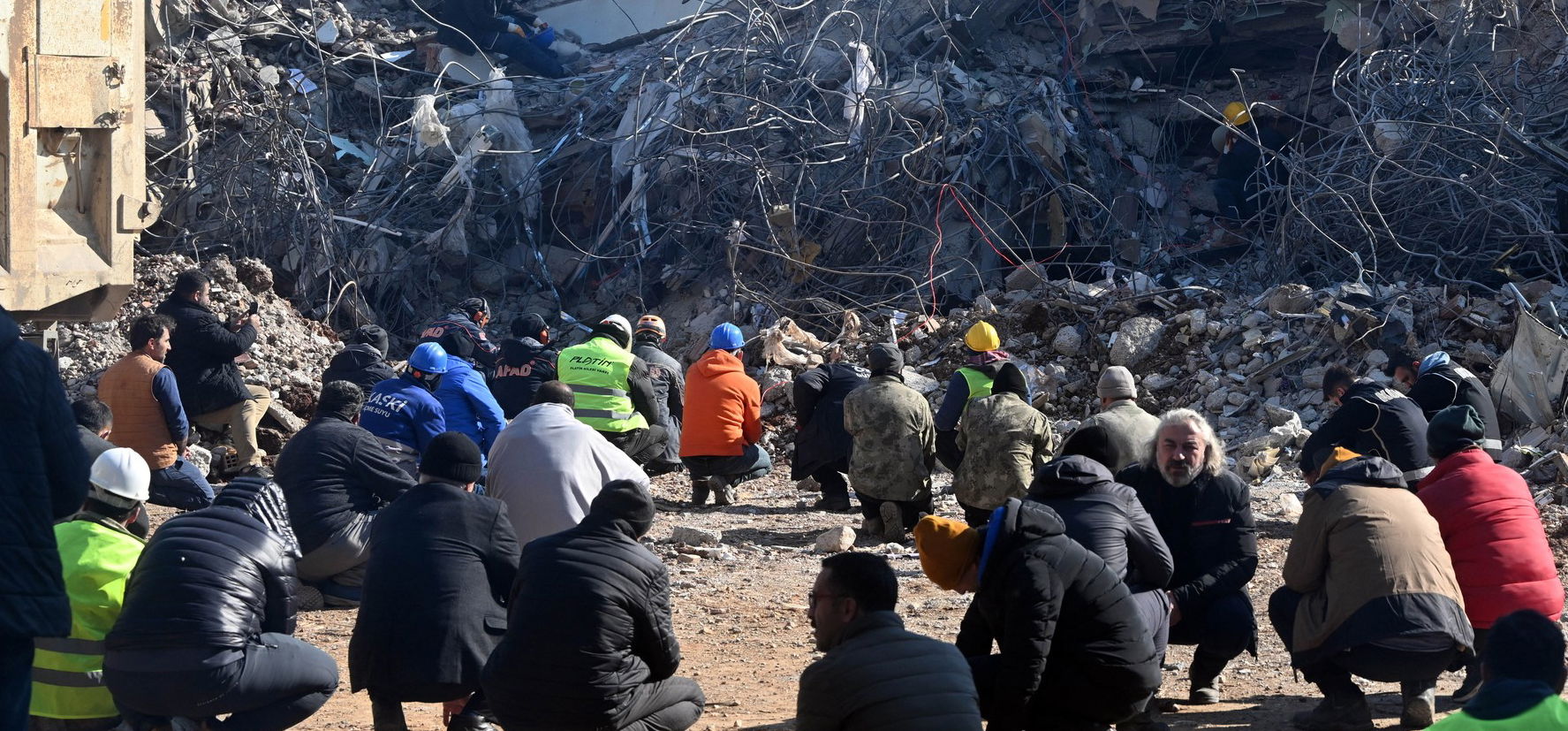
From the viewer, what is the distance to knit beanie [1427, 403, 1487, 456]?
5.27 m

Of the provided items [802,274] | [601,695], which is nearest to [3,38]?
[601,695]

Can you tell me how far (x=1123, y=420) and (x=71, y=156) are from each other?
485 cm

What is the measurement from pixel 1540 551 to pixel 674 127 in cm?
1043

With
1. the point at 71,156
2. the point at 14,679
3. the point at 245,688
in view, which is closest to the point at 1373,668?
the point at 245,688

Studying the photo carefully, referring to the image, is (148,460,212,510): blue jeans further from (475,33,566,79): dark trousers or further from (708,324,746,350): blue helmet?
(475,33,566,79): dark trousers

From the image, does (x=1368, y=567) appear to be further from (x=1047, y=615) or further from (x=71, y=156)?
(x=71, y=156)

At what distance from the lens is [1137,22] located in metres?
16.1

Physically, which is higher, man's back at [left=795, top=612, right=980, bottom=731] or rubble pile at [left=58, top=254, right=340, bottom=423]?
man's back at [left=795, top=612, right=980, bottom=731]

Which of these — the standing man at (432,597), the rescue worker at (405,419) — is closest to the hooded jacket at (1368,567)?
the standing man at (432,597)

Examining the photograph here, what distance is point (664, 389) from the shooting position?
1017cm

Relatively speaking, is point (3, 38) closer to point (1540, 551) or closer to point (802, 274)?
point (1540, 551)

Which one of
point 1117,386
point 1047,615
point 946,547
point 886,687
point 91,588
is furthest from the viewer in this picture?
point 1117,386

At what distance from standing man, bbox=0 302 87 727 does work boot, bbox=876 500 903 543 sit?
6029mm

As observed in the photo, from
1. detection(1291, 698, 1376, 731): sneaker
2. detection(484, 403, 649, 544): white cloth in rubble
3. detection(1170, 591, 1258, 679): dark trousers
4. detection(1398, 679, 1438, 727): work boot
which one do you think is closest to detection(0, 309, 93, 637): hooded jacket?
detection(484, 403, 649, 544): white cloth in rubble
